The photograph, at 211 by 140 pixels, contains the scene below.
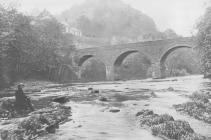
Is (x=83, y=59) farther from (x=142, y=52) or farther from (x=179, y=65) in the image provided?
(x=179, y=65)

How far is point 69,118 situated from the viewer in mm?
11969

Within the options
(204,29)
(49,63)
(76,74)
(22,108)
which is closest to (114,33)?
(76,74)

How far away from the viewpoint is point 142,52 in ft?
202

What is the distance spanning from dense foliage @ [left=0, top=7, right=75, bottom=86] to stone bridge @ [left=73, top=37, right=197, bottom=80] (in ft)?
38.6

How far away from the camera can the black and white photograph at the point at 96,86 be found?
9.63m

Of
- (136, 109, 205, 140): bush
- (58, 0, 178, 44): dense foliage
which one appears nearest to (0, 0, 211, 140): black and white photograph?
(136, 109, 205, 140): bush

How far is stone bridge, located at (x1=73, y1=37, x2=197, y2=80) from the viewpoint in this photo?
5479 cm

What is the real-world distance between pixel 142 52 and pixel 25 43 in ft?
92.9

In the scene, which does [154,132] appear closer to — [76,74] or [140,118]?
[140,118]

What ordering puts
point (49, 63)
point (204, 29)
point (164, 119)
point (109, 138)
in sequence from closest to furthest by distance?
point (109, 138) < point (164, 119) < point (204, 29) < point (49, 63)

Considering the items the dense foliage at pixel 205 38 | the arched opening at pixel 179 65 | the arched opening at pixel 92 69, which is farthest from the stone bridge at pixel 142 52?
the dense foliage at pixel 205 38

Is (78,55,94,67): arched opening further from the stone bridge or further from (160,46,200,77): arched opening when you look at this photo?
(160,46,200,77): arched opening

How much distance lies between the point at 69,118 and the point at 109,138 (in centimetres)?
386

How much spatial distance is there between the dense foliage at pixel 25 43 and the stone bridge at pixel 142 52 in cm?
1175
